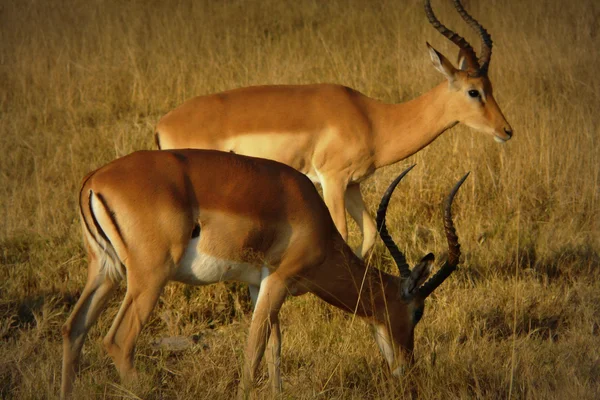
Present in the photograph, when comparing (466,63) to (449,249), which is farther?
(466,63)

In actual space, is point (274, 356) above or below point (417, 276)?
below

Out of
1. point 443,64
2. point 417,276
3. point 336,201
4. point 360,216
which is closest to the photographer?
point 417,276

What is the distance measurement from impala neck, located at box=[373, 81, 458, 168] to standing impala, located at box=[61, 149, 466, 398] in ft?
6.86

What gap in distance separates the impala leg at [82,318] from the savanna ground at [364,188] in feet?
0.23

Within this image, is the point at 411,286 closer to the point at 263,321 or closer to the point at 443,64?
the point at 263,321

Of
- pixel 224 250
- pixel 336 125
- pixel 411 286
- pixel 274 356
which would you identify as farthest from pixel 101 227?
pixel 336 125

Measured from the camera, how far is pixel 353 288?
169 inches

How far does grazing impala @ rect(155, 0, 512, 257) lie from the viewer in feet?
19.9

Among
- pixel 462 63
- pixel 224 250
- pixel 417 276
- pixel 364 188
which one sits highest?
pixel 462 63

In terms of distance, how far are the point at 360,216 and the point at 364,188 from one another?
2.89 ft

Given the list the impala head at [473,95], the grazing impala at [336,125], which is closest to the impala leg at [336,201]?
the grazing impala at [336,125]

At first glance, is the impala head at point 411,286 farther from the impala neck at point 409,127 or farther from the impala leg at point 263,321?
the impala neck at point 409,127

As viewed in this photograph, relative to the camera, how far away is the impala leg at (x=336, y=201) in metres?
6.07

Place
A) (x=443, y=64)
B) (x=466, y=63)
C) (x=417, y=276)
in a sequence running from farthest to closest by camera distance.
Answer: (x=466, y=63) → (x=443, y=64) → (x=417, y=276)
